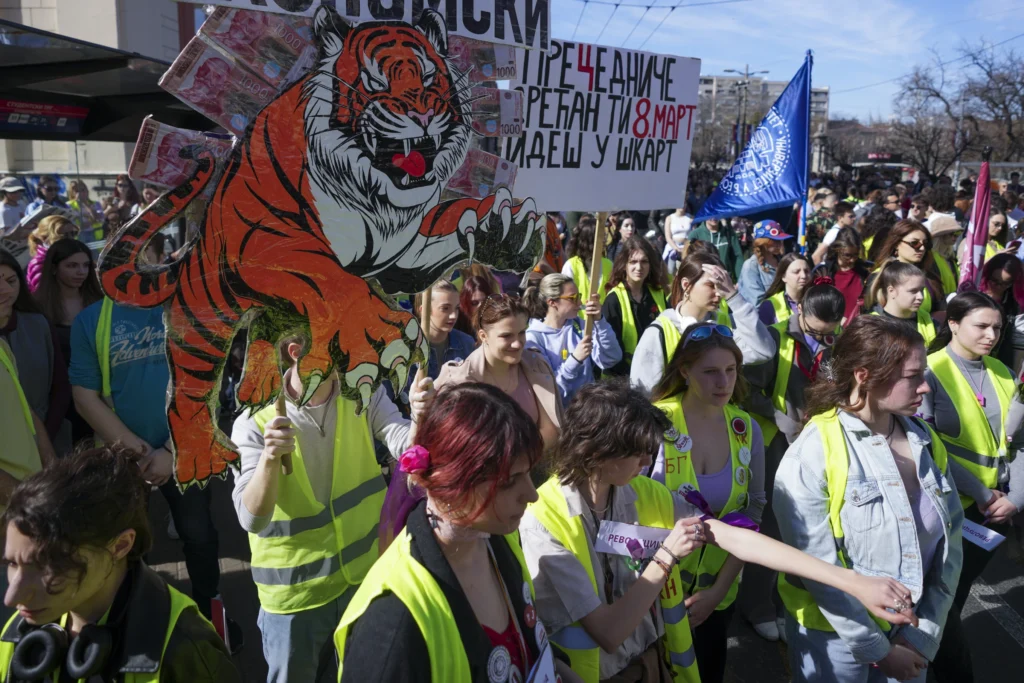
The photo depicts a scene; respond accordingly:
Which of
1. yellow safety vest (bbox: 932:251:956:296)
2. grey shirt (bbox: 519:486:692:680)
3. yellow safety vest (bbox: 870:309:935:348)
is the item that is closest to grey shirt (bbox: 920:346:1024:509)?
yellow safety vest (bbox: 870:309:935:348)

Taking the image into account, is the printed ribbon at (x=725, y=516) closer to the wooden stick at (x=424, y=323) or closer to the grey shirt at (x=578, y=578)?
the grey shirt at (x=578, y=578)

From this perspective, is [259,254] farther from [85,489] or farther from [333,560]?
[333,560]

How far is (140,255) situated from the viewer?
170 cm

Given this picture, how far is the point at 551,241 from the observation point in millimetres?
6551

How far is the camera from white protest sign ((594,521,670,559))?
229 cm

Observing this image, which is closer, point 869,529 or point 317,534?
point 869,529

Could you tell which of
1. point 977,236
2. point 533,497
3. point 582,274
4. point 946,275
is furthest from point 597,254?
point 946,275

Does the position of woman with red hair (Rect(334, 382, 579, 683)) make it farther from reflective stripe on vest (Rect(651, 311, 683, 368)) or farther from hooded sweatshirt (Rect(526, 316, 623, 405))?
hooded sweatshirt (Rect(526, 316, 623, 405))

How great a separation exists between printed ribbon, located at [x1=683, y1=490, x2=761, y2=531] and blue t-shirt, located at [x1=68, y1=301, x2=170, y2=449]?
1996mm

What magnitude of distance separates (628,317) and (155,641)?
4.03m

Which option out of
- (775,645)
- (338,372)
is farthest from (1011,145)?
(338,372)

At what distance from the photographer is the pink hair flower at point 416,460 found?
171cm

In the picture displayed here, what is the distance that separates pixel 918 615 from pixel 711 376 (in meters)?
1.06

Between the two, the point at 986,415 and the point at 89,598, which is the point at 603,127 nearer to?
the point at 986,415
